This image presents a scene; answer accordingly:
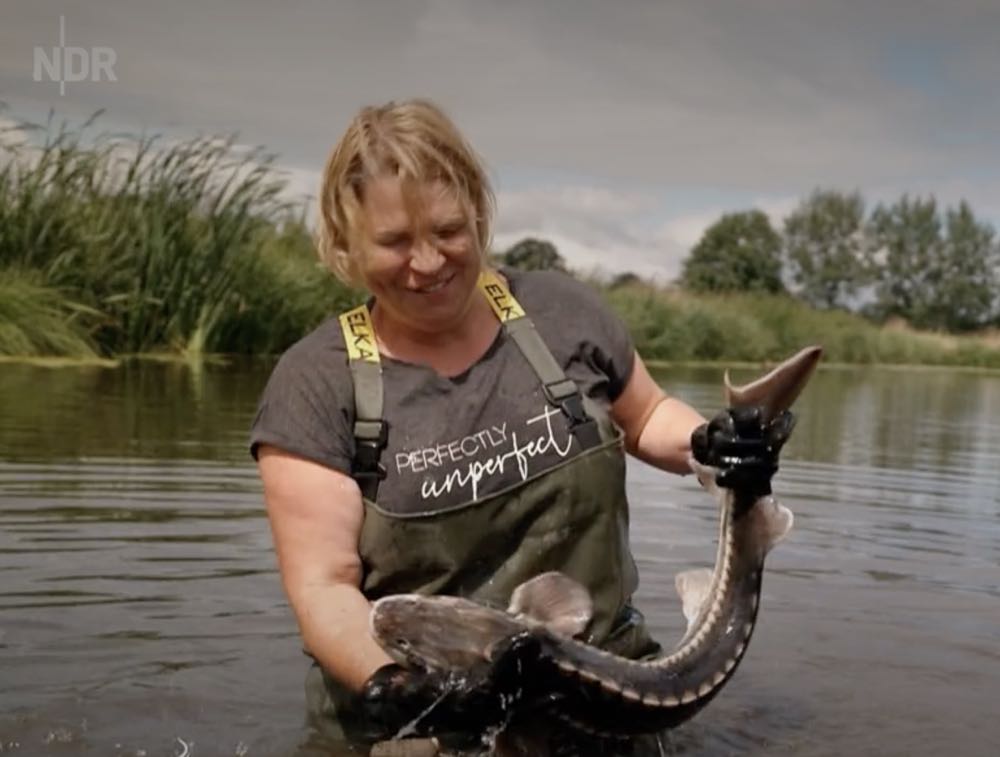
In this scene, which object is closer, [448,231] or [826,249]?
[448,231]

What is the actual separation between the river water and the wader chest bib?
58 centimetres

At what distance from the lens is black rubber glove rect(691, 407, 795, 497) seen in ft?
9.85

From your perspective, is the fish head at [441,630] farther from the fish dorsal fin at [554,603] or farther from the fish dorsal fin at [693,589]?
the fish dorsal fin at [693,589]

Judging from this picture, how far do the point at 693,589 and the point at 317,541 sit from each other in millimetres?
810

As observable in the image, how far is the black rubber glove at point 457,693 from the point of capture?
241 cm

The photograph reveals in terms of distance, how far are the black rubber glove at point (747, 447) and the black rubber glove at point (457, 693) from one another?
749 millimetres

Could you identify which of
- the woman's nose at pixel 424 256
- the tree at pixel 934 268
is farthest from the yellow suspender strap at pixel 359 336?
the tree at pixel 934 268

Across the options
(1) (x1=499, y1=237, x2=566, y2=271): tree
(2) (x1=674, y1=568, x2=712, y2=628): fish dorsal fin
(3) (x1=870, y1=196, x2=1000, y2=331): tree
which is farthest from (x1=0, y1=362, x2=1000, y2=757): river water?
(3) (x1=870, y1=196, x2=1000, y2=331): tree

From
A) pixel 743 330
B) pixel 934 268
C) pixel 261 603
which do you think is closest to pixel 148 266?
pixel 261 603

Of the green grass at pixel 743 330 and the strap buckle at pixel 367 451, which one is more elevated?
the strap buckle at pixel 367 451

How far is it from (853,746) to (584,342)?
1.28m

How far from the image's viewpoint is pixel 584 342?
11.0 feet

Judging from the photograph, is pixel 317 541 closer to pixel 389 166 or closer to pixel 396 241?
pixel 396 241

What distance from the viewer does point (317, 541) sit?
3.02 m
